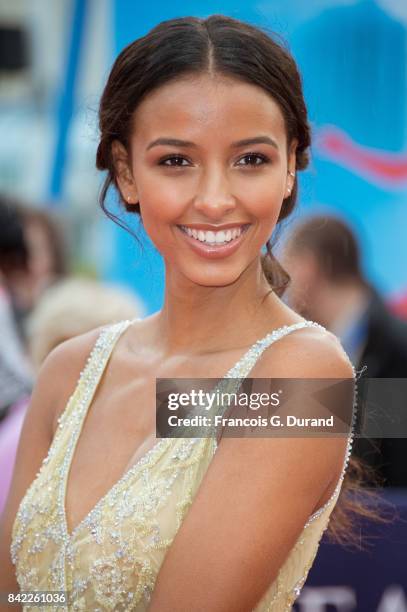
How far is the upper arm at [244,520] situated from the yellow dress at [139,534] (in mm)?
85

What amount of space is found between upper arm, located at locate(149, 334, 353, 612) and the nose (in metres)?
0.27

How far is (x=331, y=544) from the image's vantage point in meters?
2.17

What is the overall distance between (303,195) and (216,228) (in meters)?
0.49

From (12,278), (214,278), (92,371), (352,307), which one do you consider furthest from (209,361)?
(12,278)

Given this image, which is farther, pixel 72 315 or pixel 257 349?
pixel 72 315

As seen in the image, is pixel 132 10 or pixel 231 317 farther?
pixel 132 10

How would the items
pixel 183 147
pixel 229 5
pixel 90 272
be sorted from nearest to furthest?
pixel 183 147 < pixel 229 5 < pixel 90 272

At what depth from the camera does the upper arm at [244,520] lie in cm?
134

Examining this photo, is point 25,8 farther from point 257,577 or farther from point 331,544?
point 257,577

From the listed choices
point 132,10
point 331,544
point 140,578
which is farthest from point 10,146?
point 140,578

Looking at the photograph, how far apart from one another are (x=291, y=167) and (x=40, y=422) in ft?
2.12

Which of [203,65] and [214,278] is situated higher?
[203,65]

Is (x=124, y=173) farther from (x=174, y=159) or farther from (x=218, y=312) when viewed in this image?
(x=218, y=312)

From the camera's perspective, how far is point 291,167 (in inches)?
62.8
